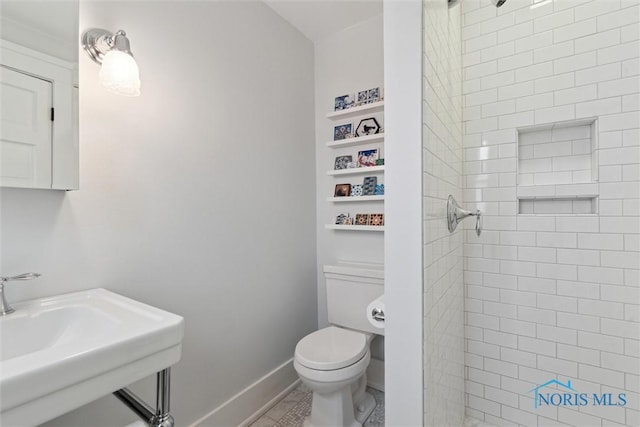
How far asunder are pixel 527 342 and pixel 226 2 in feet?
7.54

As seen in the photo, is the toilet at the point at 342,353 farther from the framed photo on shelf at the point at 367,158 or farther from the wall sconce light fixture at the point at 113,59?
the wall sconce light fixture at the point at 113,59

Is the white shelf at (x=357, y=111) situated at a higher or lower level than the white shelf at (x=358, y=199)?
higher

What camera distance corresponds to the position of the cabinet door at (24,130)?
2.81 feet

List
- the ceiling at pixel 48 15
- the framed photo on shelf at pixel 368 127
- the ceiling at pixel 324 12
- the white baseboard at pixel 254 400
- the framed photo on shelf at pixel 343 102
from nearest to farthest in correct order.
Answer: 1. the ceiling at pixel 48 15
2. the white baseboard at pixel 254 400
3. the ceiling at pixel 324 12
4. the framed photo on shelf at pixel 368 127
5. the framed photo on shelf at pixel 343 102

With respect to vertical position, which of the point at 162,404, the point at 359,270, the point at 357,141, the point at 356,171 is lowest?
the point at 162,404

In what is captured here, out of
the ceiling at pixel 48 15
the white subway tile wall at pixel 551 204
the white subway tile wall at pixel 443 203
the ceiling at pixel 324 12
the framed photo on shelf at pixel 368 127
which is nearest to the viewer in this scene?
the white subway tile wall at pixel 443 203

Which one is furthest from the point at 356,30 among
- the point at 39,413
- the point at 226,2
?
the point at 39,413

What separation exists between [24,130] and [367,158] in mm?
1615

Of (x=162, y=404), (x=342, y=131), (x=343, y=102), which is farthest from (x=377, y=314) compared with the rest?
(x=343, y=102)

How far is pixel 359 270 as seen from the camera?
1754mm

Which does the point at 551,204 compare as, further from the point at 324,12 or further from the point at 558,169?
the point at 324,12

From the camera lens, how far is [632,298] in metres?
1.18

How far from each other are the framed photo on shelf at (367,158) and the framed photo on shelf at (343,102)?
0.35 meters

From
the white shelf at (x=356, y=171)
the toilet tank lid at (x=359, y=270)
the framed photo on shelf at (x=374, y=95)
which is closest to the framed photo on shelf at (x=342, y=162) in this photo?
the white shelf at (x=356, y=171)
